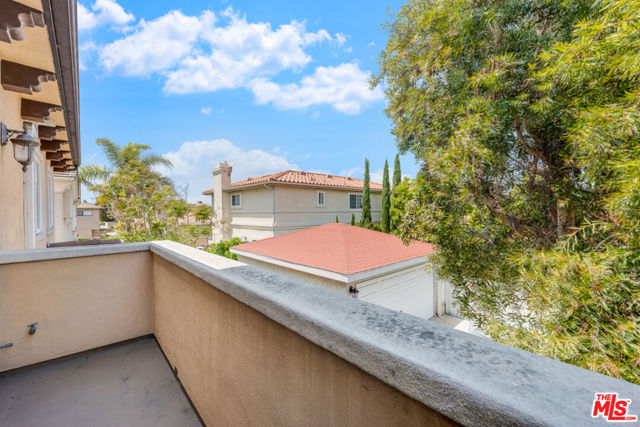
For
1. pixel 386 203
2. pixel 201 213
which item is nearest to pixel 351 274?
pixel 201 213

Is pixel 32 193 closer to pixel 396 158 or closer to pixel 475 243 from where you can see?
pixel 475 243

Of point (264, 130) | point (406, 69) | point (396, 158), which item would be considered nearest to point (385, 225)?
point (396, 158)

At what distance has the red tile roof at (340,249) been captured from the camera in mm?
8520

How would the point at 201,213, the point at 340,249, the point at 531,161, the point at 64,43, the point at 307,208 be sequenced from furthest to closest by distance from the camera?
1. the point at 307,208
2. the point at 201,213
3. the point at 340,249
4. the point at 531,161
5. the point at 64,43

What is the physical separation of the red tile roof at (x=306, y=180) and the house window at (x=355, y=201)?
2.16 feet

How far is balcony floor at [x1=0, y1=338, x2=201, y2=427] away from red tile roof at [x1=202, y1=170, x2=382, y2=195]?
43.9 ft

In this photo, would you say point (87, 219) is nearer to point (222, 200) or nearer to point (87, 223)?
point (87, 223)

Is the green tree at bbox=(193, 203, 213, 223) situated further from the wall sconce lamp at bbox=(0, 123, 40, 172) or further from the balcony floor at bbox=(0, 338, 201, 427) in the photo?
the balcony floor at bbox=(0, 338, 201, 427)

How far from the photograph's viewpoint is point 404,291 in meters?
9.72

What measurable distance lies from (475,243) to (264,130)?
25.2 meters

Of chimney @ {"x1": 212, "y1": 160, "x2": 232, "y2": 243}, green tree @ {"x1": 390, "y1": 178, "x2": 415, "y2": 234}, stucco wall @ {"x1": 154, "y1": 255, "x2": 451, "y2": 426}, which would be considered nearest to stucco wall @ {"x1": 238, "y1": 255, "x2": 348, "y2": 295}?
stucco wall @ {"x1": 154, "y1": 255, "x2": 451, "y2": 426}

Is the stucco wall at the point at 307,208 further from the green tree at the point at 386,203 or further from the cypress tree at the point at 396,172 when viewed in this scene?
the cypress tree at the point at 396,172

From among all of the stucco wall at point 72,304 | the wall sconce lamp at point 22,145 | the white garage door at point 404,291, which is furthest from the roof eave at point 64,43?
the white garage door at point 404,291

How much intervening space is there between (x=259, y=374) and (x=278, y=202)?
1548 cm
